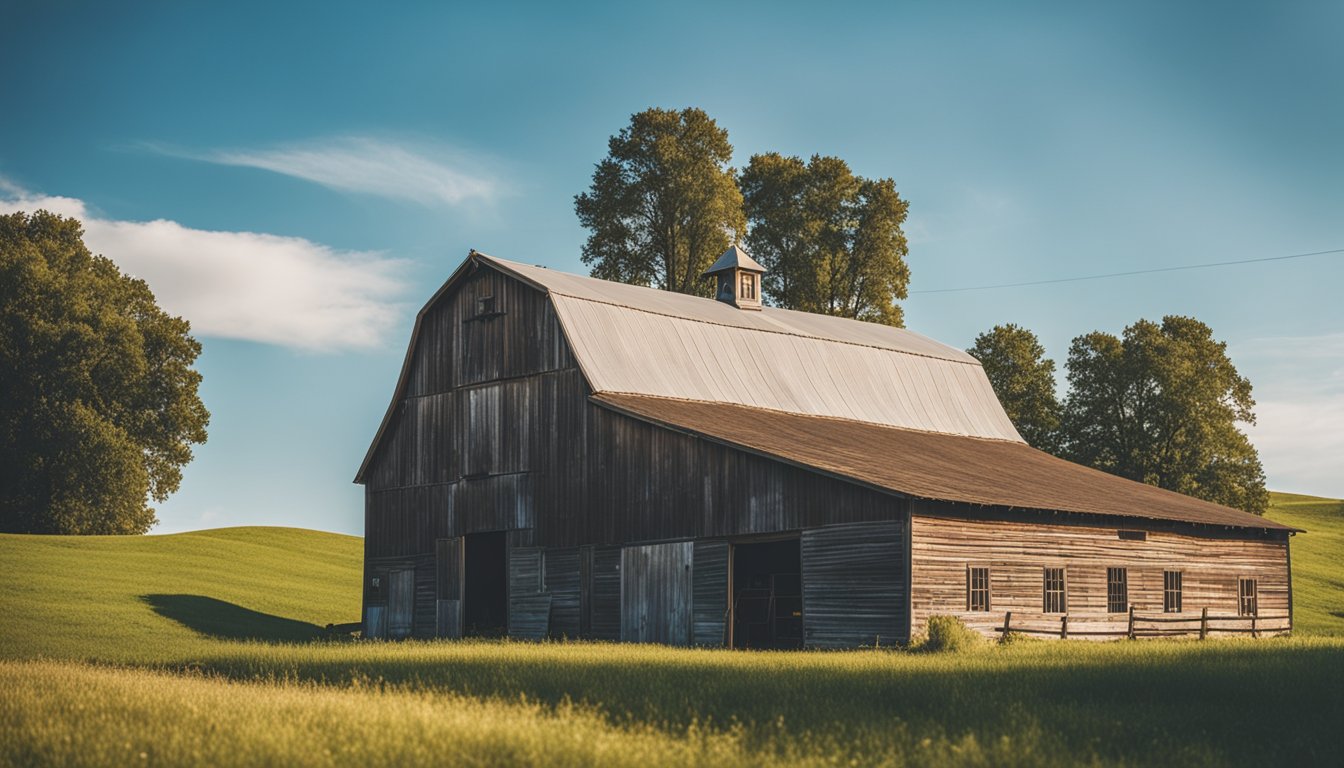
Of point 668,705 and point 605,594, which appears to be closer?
point 668,705

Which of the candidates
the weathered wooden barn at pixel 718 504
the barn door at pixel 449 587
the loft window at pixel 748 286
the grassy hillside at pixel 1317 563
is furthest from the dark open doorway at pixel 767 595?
the grassy hillside at pixel 1317 563

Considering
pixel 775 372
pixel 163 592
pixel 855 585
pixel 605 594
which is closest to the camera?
pixel 855 585

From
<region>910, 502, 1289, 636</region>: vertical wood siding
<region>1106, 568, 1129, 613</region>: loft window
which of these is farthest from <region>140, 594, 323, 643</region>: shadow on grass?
<region>1106, 568, 1129, 613</region>: loft window

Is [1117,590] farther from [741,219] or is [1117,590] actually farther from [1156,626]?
[741,219]

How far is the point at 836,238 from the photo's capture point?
63.7 metres

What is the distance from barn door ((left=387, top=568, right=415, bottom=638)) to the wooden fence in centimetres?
1720

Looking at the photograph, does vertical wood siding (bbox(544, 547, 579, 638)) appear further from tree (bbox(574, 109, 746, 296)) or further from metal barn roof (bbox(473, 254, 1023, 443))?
tree (bbox(574, 109, 746, 296))

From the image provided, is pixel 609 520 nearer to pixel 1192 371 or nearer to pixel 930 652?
pixel 930 652

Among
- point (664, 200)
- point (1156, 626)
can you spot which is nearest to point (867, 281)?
point (664, 200)

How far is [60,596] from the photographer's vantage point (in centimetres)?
4322

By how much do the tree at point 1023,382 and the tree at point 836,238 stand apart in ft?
20.8

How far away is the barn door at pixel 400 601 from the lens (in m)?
39.9

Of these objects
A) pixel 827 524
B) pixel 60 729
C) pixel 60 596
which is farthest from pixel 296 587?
pixel 60 729

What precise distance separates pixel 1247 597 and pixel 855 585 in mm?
16400
